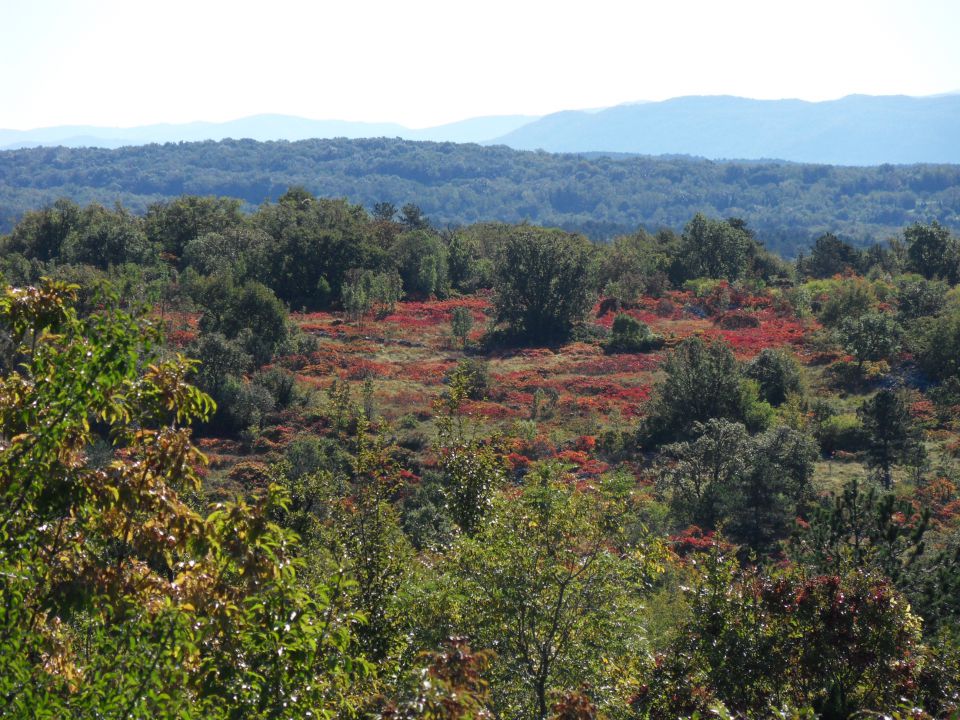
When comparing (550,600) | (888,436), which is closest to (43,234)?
(888,436)

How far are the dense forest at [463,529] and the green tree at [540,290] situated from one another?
744 centimetres

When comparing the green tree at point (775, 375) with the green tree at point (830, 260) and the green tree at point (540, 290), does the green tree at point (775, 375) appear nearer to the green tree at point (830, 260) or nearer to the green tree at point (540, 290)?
the green tree at point (540, 290)

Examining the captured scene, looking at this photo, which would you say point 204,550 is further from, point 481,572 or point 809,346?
point 809,346

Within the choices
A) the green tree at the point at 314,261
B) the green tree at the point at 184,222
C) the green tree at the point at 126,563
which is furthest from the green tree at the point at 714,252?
the green tree at the point at 126,563

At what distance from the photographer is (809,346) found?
5200 cm

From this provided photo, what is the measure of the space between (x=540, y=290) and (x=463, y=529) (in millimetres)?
45309

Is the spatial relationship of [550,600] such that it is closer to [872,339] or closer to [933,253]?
[872,339]

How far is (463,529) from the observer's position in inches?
566

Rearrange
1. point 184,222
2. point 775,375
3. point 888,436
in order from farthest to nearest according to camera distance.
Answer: point 184,222, point 775,375, point 888,436

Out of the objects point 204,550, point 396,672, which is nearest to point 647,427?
point 396,672

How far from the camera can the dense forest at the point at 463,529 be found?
6086 millimetres

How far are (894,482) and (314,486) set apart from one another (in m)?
22.7

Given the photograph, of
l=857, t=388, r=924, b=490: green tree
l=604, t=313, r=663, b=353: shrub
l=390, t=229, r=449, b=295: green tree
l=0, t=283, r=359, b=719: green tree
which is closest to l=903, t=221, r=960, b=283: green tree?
l=604, t=313, r=663, b=353: shrub

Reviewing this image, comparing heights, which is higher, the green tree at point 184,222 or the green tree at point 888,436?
the green tree at point 184,222
